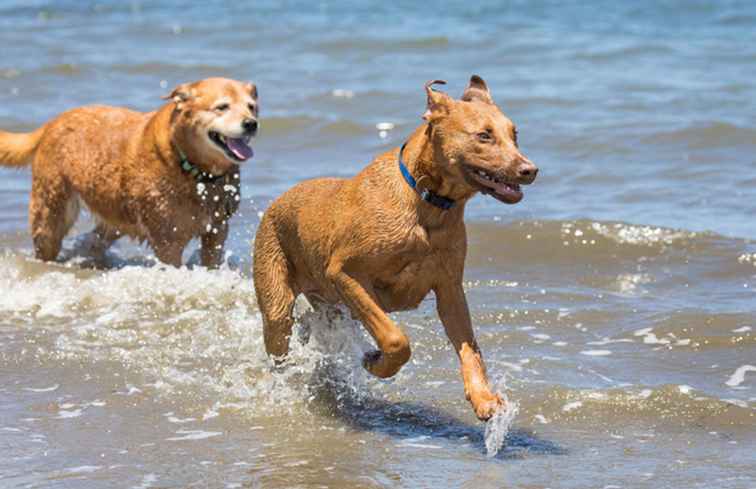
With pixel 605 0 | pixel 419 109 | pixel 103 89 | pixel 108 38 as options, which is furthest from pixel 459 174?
pixel 605 0

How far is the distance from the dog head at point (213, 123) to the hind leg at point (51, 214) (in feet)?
4.13

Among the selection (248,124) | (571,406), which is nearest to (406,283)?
(571,406)

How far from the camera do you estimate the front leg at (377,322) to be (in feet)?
20.9

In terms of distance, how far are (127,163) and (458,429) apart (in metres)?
3.95

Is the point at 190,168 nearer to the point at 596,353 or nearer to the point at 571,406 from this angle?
the point at 596,353

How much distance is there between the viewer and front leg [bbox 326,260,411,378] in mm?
6355

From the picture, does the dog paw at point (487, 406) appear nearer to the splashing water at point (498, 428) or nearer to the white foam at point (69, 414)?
the splashing water at point (498, 428)

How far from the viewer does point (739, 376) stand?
7.71m

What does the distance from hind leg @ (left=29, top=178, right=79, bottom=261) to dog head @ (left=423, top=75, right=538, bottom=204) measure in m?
4.84

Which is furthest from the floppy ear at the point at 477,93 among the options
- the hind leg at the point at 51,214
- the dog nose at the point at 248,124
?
the hind leg at the point at 51,214

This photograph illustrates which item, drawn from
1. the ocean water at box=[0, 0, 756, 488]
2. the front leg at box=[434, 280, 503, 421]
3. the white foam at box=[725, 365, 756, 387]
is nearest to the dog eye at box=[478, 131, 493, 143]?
the front leg at box=[434, 280, 503, 421]

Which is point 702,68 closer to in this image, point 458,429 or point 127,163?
point 127,163

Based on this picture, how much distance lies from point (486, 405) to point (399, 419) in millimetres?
1010

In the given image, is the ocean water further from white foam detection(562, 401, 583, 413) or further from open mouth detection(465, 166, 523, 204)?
open mouth detection(465, 166, 523, 204)
